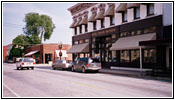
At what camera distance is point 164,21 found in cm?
1998

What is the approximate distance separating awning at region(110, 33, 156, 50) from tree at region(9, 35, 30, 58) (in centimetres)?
4934

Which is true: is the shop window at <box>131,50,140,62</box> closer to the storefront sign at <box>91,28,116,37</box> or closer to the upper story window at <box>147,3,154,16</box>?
the upper story window at <box>147,3,154,16</box>

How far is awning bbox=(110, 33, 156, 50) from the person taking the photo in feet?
69.4

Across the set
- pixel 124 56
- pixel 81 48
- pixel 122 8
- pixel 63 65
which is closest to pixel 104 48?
pixel 81 48

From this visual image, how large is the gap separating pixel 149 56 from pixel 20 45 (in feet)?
187

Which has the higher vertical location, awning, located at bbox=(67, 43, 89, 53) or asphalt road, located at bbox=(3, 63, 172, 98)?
awning, located at bbox=(67, 43, 89, 53)

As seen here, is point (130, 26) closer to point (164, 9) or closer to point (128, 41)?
point (128, 41)

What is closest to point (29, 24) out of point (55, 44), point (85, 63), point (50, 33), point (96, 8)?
point (50, 33)

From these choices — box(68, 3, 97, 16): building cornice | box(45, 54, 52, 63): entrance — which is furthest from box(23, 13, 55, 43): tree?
box(68, 3, 97, 16): building cornice

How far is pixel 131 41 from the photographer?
23.1 meters

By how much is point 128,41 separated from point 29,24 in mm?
54514

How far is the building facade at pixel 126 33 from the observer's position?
20030 mm

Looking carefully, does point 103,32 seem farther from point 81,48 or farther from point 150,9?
point 150,9

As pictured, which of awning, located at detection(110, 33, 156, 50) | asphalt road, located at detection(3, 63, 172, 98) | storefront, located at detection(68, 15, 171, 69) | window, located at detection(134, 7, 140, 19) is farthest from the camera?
window, located at detection(134, 7, 140, 19)
